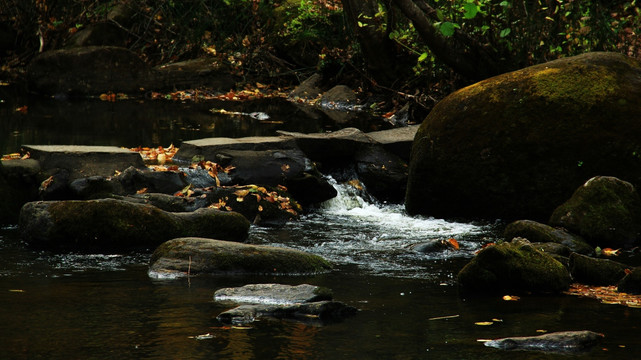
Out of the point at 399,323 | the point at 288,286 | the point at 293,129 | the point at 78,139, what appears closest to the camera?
the point at 399,323

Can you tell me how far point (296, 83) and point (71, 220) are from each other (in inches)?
748

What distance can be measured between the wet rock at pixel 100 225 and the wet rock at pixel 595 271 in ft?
11.9

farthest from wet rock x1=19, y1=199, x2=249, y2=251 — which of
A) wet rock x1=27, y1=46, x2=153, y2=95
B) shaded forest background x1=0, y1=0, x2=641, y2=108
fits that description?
wet rock x1=27, y1=46, x2=153, y2=95

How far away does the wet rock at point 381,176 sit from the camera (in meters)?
12.6

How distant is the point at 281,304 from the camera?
6363mm

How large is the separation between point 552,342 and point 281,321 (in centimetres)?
179

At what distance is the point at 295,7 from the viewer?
87.4ft

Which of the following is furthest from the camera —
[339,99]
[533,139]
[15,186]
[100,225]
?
[339,99]

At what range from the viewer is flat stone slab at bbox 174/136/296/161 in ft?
39.9

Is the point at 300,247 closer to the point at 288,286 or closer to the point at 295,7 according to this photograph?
the point at 288,286

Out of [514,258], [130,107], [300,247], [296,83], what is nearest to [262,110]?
[130,107]

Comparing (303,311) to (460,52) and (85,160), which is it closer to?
(85,160)

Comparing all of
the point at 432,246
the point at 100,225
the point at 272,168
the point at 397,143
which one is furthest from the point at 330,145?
the point at 100,225

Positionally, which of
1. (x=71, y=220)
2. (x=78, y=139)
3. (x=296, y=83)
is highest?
(x=296, y=83)
